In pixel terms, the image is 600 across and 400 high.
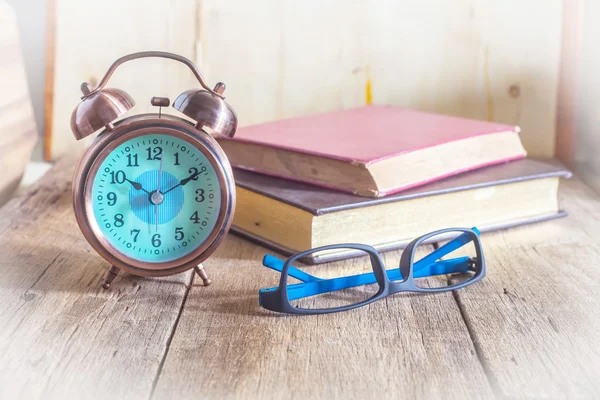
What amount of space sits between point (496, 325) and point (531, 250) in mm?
377

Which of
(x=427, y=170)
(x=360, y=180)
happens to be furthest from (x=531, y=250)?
(x=360, y=180)

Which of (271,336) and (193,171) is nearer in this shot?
(271,336)

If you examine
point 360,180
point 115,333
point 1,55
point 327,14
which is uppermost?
point 327,14

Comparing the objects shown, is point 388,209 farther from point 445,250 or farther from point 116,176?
point 116,176

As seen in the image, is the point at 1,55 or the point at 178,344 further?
the point at 1,55

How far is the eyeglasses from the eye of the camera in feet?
3.66

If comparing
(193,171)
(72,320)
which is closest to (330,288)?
(193,171)

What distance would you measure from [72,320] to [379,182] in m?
0.58

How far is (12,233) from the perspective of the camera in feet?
4.85

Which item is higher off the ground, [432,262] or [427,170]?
[427,170]

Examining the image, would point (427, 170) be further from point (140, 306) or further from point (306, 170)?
point (140, 306)

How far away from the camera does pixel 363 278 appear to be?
1209mm

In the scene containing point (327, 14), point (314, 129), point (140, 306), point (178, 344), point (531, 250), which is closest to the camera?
point (178, 344)

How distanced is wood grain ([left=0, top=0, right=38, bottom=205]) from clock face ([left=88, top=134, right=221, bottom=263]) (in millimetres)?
633
